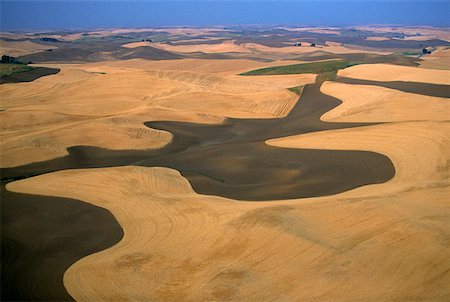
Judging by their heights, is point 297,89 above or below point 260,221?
above

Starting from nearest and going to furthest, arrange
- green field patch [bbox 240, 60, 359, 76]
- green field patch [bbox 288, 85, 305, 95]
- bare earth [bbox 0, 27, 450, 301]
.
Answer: bare earth [bbox 0, 27, 450, 301] < green field patch [bbox 288, 85, 305, 95] < green field patch [bbox 240, 60, 359, 76]

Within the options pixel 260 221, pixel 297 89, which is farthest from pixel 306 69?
pixel 260 221

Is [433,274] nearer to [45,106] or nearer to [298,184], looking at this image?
[298,184]

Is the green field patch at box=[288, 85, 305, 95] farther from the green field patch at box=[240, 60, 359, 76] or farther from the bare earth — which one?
the green field patch at box=[240, 60, 359, 76]

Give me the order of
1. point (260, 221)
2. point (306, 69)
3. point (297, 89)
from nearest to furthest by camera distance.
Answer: point (260, 221)
point (297, 89)
point (306, 69)

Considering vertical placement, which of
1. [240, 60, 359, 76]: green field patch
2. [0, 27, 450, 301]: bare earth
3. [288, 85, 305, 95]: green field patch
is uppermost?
[240, 60, 359, 76]: green field patch

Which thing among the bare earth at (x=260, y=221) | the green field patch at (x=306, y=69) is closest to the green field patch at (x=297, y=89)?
the bare earth at (x=260, y=221)

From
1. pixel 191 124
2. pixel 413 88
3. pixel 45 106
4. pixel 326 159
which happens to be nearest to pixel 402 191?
pixel 326 159

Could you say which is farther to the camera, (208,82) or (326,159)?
(208,82)

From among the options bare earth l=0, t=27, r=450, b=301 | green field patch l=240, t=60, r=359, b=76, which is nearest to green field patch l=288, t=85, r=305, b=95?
bare earth l=0, t=27, r=450, b=301

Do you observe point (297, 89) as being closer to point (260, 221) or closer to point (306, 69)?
point (306, 69)

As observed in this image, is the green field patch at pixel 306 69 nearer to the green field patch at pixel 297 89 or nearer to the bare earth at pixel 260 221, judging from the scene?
the green field patch at pixel 297 89
